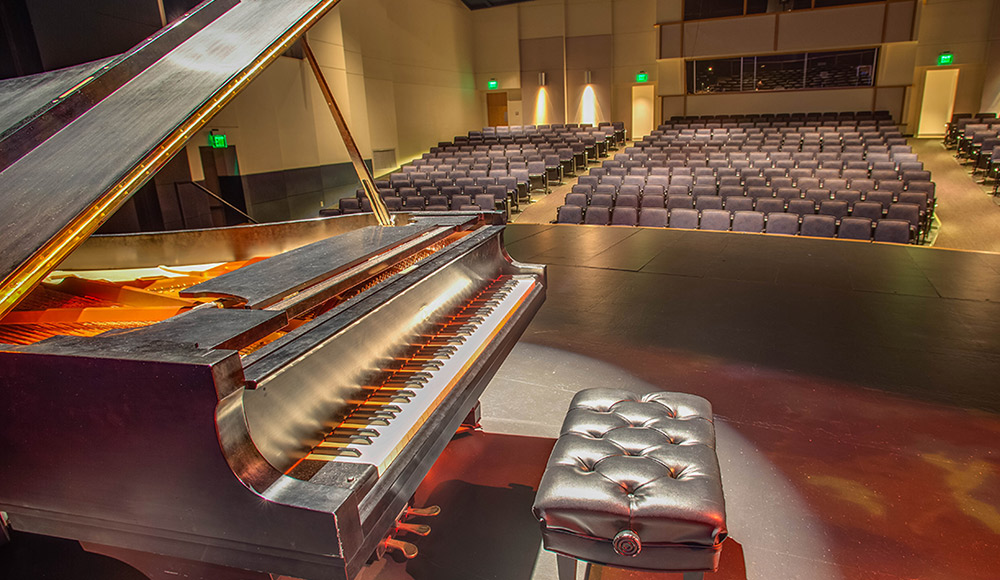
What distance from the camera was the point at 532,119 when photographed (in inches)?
699

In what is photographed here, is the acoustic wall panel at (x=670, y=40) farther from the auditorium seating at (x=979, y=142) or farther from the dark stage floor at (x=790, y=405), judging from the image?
the dark stage floor at (x=790, y=405)

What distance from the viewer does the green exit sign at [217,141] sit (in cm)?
821

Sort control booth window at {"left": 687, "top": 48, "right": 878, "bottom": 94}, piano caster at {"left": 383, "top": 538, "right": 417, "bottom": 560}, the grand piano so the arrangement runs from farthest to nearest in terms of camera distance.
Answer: control booth window at {"left": 687, "top": 48, "right": 878, "bottom": 94} → piano caster at {"left": 383, "top": 538, "right": 417, "bottom": 560} → the grand piano

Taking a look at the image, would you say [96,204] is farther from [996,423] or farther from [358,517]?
[996,423]

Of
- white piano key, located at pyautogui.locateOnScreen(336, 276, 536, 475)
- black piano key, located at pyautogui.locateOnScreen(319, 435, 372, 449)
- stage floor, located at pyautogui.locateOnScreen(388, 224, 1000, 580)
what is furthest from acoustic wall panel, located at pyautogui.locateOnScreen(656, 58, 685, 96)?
black piano key, located at pyautogui.locateOnScreen(319, 435, 372, 449)

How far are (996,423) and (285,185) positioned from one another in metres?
9.56

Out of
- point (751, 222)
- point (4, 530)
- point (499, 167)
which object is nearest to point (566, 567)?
point (4, 530)

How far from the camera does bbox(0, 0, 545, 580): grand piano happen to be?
94 cm

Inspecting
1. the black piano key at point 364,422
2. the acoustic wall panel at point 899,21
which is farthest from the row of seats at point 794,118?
the black piano key at point 364,422

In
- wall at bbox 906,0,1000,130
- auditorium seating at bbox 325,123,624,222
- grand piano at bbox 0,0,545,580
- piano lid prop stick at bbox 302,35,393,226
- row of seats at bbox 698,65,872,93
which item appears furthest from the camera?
row of seats at bbox 698,65,872,93

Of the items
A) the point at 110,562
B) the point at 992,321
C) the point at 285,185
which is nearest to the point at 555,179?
the point at 285,185

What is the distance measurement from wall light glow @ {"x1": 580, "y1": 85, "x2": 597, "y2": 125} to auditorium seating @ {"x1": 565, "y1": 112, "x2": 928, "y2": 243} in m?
5.20

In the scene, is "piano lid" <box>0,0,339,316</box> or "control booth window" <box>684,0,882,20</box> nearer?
"piano lid" <box>0,0,339,316</box>

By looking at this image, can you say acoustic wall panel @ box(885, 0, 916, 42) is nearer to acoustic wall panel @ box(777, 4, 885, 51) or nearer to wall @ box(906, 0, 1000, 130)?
acoustic wall panel @ box(777, 4, 885, 51)
